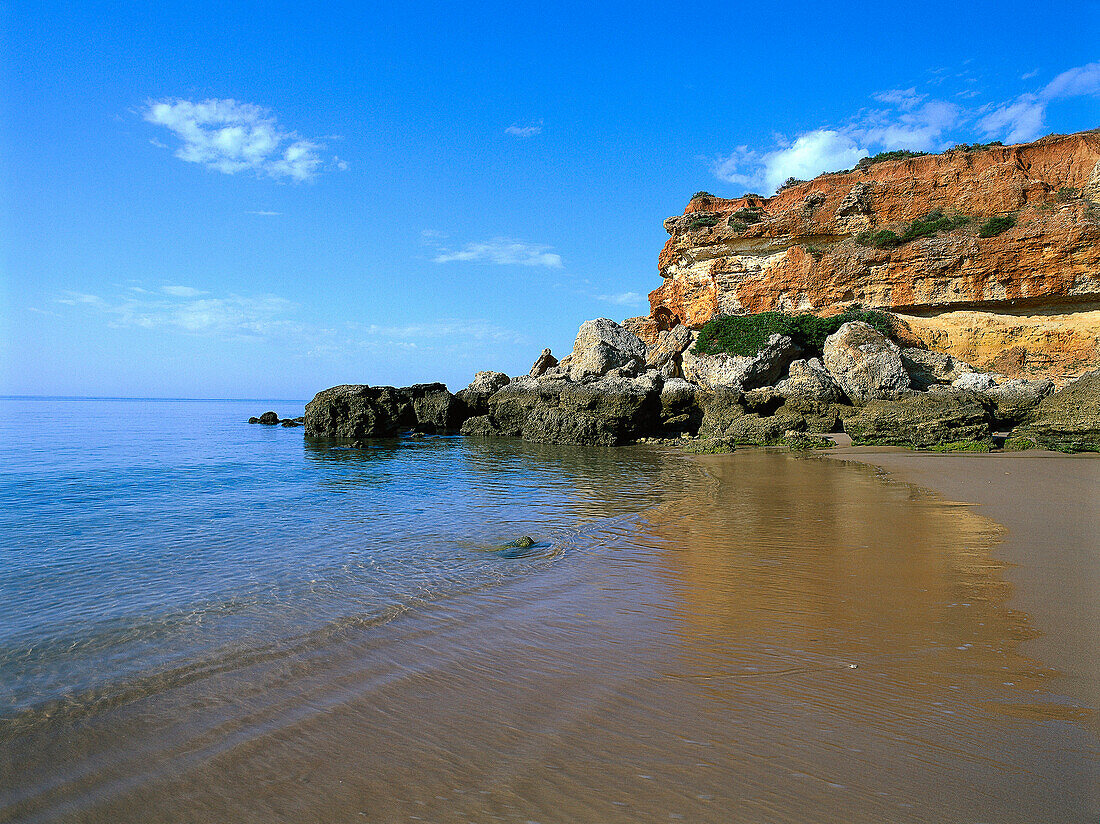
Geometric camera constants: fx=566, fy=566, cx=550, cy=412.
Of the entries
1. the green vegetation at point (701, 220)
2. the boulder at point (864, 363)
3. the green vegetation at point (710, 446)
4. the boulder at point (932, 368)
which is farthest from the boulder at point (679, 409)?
the green vegetation at point (701, 220)

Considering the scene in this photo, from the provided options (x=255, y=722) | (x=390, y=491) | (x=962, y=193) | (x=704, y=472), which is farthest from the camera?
(x=962, y=193)

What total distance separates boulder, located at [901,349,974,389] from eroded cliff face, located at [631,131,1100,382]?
1147 mm

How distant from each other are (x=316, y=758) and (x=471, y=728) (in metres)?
0.76

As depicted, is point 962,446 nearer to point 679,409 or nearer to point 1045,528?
point 1045,528

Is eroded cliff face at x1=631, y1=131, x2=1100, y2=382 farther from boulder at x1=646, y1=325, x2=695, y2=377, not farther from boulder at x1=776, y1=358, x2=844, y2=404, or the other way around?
boulder at x1=776, y1=358, x2=844, y2=404

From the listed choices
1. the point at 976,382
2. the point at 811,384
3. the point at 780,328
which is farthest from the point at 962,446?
the point at 780,328

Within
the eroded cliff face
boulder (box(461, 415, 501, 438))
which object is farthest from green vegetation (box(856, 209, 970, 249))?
boulder (box(461, 415, 501, 438))

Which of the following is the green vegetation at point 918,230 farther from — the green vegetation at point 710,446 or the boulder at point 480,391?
the boulder at point 480,391

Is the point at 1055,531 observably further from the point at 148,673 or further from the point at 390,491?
the point at 390,491

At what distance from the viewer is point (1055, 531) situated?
6566 millimetres

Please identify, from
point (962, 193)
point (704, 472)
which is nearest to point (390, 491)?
point (704, 472)

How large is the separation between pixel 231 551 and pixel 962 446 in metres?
17.9

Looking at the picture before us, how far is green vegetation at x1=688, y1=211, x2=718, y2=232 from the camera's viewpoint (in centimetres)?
3391

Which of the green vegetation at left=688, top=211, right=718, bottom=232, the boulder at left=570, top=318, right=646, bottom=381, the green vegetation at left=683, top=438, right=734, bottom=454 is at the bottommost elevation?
the green vegetation at left=683, top=438, right=734, bottom=454
